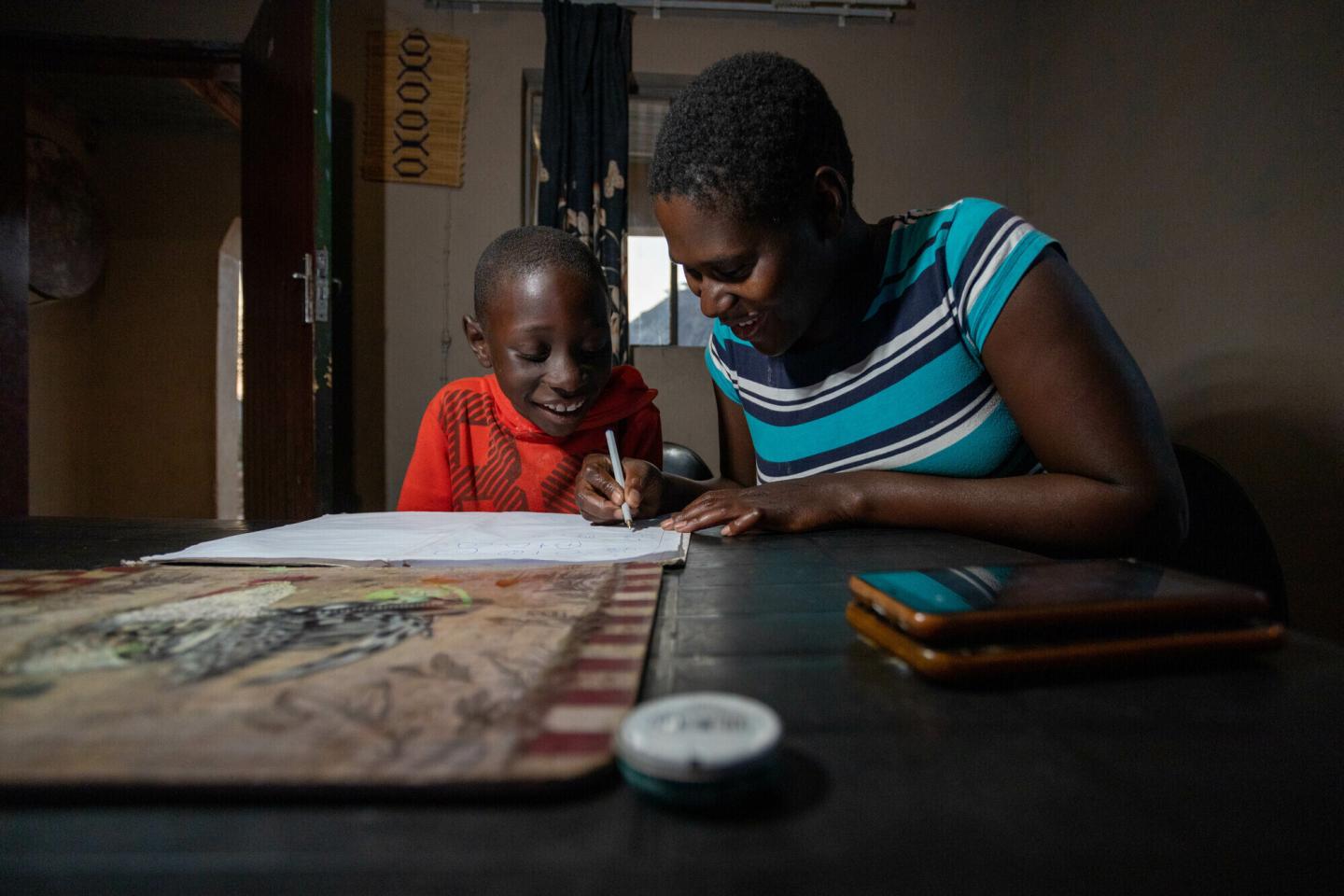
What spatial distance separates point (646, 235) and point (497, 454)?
2.53 metres

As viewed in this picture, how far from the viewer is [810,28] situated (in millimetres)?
2750

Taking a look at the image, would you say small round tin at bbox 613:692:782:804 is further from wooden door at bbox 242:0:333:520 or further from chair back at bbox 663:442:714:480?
wooden door at bbox 242:0:333:520

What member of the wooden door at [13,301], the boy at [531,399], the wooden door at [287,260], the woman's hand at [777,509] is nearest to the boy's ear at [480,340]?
the boy at [531,399]

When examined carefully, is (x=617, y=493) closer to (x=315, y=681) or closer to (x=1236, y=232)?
(x=315, y=681)

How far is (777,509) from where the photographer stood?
2.60 ft

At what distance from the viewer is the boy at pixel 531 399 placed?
1216 mm

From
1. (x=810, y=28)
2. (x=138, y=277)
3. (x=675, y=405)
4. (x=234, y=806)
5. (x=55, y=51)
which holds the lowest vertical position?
(x=234, y=806)

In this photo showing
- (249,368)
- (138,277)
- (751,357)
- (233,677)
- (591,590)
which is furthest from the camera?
(138,277)

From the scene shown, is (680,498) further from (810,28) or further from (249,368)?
(810,28)

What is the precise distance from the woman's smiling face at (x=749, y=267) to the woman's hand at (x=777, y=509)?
0.76 ft

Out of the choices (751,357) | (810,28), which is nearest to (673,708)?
(751,357)

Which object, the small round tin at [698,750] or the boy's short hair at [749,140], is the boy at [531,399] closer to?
the boy's short hair at [749,140]

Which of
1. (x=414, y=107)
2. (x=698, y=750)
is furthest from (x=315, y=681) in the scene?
(x=414, y=107)

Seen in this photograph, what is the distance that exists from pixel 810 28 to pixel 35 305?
4.30 metres
